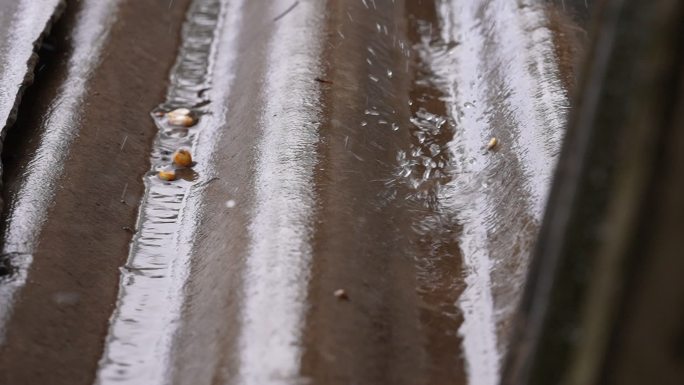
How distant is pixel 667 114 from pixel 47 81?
1660 mm

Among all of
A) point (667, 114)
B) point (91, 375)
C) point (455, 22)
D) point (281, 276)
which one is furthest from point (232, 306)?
point (455, 22)

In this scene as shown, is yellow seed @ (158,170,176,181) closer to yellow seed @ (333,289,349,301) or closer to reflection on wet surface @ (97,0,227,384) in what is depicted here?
reflection on wet surface @ (97,0,227,384)

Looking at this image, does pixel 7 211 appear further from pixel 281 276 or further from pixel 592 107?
pixel 592 107

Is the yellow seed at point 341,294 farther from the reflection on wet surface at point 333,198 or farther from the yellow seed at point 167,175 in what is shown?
the yellow seed at point 167,175

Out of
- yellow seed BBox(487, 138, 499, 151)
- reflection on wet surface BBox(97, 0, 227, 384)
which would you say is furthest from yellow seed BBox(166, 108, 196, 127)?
yellow seed BBox(487, 138, 499, 151)

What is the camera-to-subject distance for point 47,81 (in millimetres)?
2189

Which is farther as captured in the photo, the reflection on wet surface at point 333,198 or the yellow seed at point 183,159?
the yellow seed at point 183,159

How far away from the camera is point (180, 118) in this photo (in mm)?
2236

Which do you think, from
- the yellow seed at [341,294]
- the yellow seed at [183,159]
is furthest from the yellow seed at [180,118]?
the yellow seed at [341,294]

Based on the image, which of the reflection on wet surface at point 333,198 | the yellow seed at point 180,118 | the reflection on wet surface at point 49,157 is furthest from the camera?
the yellow seed at point 180,118

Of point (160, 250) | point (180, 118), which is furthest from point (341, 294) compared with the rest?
point (180, 118)

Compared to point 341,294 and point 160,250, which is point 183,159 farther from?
point 341,294

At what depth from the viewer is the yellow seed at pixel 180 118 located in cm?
223

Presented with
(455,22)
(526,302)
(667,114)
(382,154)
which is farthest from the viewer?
(455,22)
